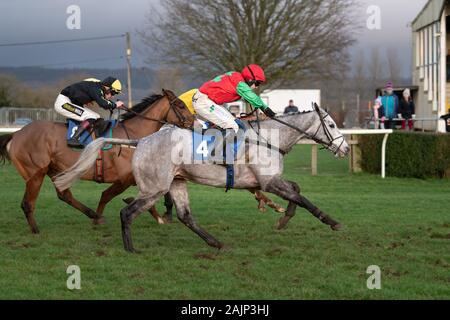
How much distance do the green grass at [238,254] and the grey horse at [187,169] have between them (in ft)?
1.34

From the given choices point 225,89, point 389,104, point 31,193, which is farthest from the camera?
point 389,104

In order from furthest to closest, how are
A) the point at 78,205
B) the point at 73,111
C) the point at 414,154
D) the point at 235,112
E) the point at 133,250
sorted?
the point at 414,154 → the point at 235,112 → the point at 78,205 → the point at 73,111 → the point at 133,250

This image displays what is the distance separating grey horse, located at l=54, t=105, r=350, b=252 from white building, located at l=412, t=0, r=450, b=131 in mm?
13397

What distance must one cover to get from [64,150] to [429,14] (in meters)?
17.5

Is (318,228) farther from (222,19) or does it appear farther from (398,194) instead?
(222,19)

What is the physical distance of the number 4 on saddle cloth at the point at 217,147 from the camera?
23.5ft

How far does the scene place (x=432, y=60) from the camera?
23.4 meters

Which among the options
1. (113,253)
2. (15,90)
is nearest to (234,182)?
(113,253)

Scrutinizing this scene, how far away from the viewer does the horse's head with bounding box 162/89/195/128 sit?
9086mm

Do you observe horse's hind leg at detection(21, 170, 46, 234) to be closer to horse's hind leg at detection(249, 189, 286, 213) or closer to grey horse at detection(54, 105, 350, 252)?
grey horse at detection(54, 105, 350, 252)

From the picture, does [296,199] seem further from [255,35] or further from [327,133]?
[255,35]

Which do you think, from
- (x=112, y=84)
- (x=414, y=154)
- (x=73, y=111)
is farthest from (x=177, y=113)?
(x=414, y=154)
